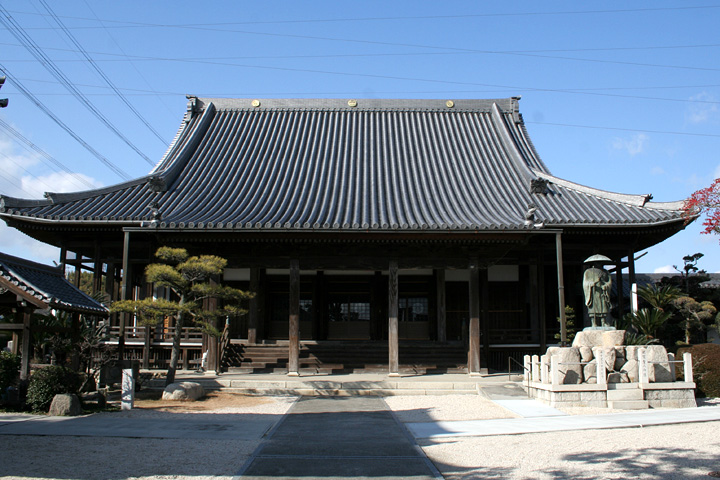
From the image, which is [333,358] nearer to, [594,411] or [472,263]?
[472,263]

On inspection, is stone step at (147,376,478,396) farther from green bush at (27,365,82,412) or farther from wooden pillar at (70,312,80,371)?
green bush at (27,365,82,412)

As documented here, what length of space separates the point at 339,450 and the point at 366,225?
8.16 metres

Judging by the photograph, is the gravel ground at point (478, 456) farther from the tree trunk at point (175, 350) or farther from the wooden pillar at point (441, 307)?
the wooden pillar at point (441, 307)

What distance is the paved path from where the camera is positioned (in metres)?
6.87

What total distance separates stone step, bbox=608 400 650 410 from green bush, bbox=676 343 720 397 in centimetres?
240

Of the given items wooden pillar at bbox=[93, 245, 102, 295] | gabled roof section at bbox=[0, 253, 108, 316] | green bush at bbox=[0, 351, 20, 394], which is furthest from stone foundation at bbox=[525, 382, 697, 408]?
wooden pillar at bbox=[93, 245, 102, 295]

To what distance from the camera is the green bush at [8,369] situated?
34.6ft

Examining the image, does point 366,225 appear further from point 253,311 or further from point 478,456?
point 478,456

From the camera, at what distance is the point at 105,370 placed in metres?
14.3

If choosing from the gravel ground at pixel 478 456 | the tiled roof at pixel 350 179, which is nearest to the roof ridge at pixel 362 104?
the tiled roof at pixel 350 179

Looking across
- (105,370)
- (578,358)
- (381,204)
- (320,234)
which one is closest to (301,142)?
(381,204)

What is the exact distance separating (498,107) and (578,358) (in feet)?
49.9

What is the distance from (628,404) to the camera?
1159 cm

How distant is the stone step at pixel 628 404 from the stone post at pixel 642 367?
→ 45 centimetres
